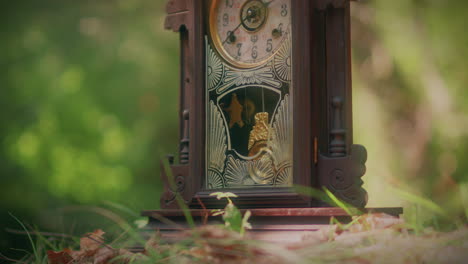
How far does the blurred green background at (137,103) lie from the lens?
5289 mm

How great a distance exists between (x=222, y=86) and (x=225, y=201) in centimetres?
55

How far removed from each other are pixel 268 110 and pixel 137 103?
126 inches

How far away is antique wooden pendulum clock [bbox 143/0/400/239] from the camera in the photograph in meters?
2.72

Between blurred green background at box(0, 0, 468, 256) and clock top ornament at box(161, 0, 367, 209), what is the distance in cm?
220

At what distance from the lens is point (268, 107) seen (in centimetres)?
284

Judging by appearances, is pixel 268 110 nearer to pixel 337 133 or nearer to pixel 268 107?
pixel 268 107

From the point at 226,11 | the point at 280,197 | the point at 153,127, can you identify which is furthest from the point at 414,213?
the point at 153,127

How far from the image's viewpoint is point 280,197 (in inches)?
106

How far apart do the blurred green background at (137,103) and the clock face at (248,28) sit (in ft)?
7.76

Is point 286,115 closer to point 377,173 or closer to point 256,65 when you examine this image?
point 256,65

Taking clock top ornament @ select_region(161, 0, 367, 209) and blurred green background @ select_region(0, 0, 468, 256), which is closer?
clock top ornament @ select_region(161, 0, 367, 209)

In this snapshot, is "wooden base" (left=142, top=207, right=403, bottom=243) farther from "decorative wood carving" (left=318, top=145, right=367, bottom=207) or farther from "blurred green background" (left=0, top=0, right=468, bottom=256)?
"blurred green background" (left=0, top=0, right=468, bottom=256)

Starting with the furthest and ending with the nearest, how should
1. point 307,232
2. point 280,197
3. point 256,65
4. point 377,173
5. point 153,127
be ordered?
point 153,127 < point 377,173 < point 256,65 < point 280,197 < point 307,232

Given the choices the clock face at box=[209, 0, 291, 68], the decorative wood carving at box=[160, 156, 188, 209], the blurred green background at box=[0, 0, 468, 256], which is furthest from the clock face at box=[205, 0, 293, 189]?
the blurred green background at box=[0, 0, 468, 256]
